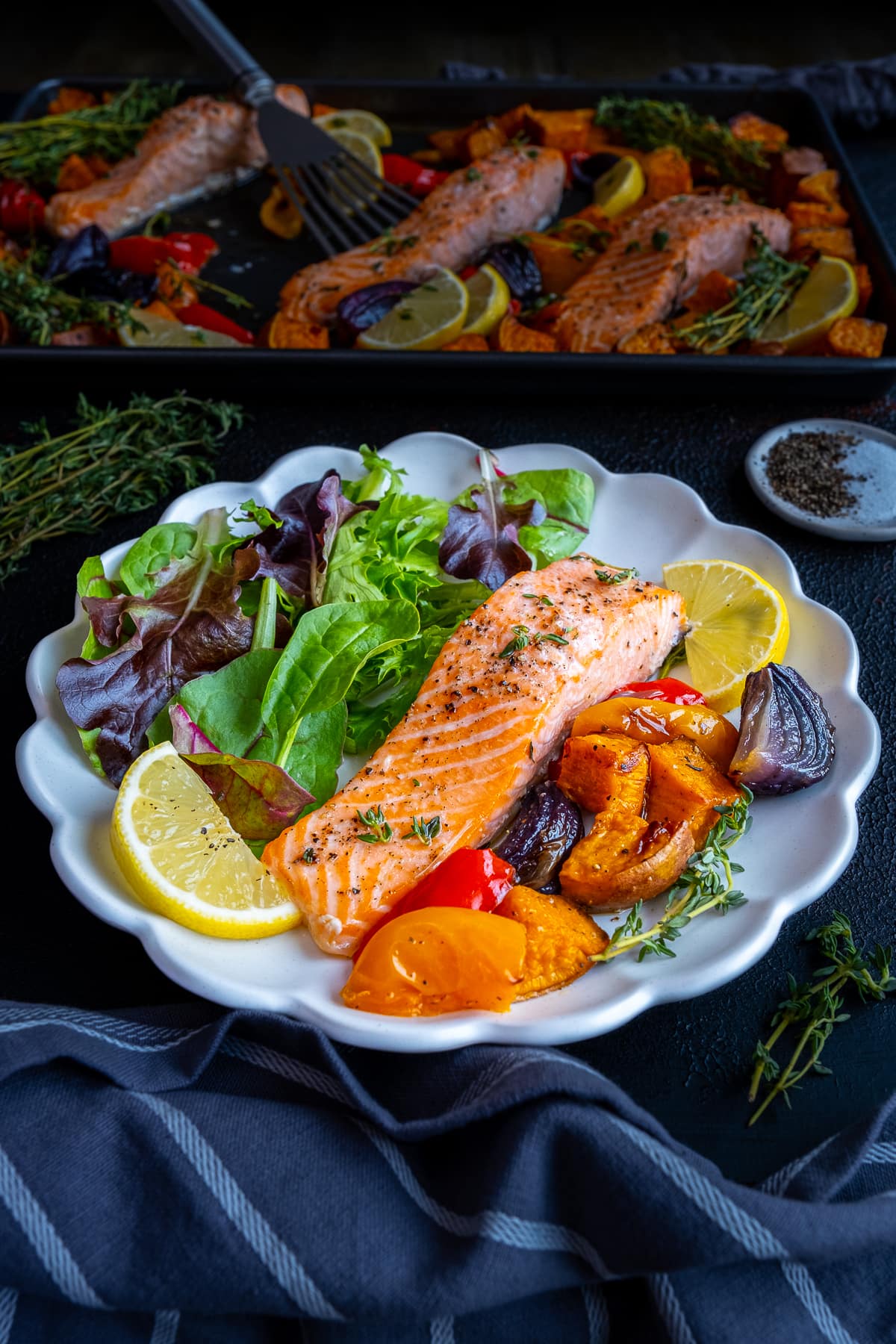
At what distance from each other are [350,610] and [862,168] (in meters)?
3.45

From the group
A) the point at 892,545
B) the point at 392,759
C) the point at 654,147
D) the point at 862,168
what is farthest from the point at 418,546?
the point at 862,168

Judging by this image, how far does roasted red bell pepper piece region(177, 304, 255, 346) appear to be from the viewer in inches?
147

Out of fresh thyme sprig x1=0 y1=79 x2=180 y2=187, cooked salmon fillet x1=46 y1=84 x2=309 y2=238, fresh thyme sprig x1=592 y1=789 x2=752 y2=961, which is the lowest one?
fresh thyme sprig x1=592 y1=789 x2=752 y2=961

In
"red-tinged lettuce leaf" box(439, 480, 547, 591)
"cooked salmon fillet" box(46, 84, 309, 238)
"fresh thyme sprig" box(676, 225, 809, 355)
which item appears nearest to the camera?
"red-tinged lettuce leaf" box(439, 480, 547, 591)

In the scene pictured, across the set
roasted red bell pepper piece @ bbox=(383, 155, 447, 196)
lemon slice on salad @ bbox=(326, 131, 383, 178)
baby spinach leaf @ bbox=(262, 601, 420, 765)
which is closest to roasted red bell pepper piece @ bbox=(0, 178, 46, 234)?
lemon slice on salad @ bbox=(326, 131, 383, 178)

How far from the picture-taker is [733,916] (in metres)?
2.00

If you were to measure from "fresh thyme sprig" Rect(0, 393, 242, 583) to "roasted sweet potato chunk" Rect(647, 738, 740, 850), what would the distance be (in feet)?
5.34

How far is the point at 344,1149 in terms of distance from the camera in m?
1.78

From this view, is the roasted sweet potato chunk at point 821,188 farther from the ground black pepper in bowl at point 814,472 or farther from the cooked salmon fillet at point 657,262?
the ground black pepper in bowl at point 814,472

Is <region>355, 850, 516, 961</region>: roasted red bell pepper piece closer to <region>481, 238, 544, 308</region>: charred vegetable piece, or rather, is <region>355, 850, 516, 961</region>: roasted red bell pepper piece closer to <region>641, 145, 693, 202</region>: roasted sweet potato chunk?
<region>481, 238, 544, 308</region>: charred vegetable piece

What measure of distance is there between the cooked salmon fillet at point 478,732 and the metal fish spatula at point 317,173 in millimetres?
2267

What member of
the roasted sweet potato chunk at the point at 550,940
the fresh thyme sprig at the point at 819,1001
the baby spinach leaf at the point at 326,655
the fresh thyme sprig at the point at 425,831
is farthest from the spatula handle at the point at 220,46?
the fresh thyme sprig at the point at 819,1001

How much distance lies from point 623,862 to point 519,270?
2546 mm

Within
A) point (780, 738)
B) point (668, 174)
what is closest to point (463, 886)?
point (780, 738)
